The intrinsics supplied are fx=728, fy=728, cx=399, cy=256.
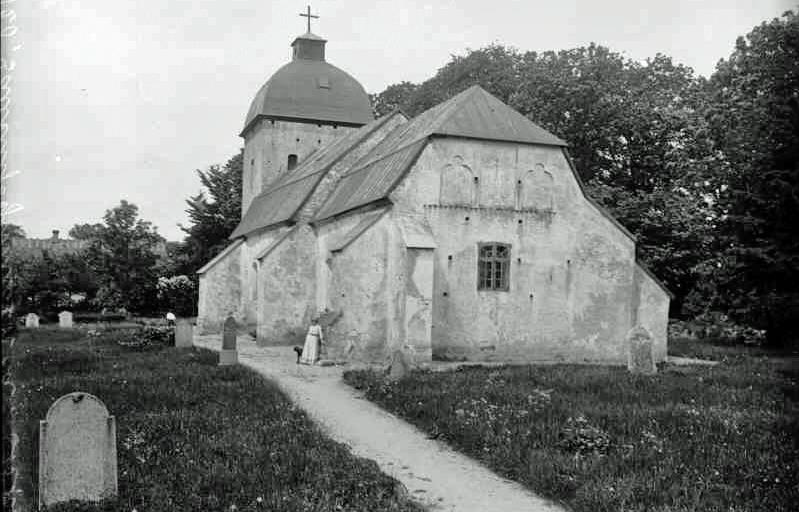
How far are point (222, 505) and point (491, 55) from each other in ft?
152

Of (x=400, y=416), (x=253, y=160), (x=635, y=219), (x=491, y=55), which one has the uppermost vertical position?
(x=491, y=55)

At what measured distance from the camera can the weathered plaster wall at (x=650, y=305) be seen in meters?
23.4

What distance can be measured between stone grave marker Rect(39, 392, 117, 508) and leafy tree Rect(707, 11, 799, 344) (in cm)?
2388

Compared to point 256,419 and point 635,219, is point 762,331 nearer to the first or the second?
point 635,219

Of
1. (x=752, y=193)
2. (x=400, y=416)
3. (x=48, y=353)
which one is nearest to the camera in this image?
(x=400, y=416)

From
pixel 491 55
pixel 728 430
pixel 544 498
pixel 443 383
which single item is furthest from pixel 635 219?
pixel 544 498

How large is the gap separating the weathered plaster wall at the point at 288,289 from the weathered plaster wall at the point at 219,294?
24.6 feet

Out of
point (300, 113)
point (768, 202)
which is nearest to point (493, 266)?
point (768, 202)

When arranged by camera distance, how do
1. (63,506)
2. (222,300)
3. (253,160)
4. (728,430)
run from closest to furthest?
(63,506) → (728,430) → (222,300) → (253,160)

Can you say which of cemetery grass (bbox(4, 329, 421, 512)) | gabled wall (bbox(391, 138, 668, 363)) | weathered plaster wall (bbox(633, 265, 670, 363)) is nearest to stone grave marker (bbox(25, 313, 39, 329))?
cemetery grass (bbox(4, 329, 421, 512))

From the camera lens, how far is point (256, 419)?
11406 millimetres

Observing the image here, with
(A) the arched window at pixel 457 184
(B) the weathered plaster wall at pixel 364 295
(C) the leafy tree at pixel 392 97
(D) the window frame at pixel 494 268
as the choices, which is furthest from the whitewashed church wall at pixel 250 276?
(C) the leafy tree at pixel 392 97

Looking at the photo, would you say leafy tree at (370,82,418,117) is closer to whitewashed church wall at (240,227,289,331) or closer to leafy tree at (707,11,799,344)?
whitewashed church wall at (240,227,289,331)

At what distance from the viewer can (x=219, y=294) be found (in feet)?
113
